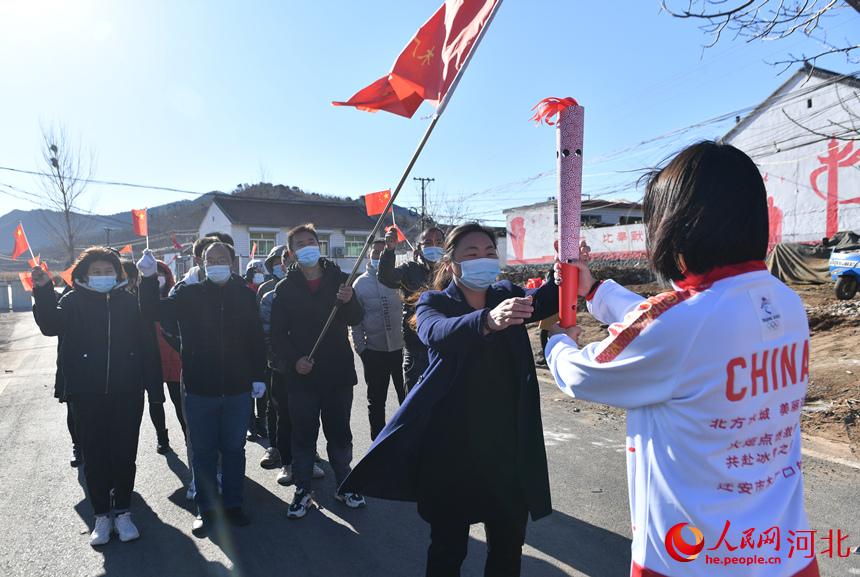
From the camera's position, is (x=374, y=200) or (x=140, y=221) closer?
(x=374, y=200)

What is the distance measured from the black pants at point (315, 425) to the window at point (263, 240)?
37.4 meters

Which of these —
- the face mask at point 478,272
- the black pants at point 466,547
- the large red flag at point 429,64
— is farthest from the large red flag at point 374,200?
the black pants at point 466,547

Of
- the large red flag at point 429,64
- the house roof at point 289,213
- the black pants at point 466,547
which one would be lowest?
the black pants at point 466,547

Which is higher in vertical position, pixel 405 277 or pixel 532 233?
pixel 532 233

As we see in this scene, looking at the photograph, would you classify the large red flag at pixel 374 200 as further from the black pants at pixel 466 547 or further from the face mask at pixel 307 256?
the black pants at pixel 466 547

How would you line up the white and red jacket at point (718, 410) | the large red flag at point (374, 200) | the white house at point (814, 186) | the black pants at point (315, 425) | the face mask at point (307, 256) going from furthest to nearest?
the white house at point (814, 186) < the large red flag at point (374, 200) < the face mask at point (307, 256) < the black pants at point (315, 425) < the white and red jacket at point (718, 410)

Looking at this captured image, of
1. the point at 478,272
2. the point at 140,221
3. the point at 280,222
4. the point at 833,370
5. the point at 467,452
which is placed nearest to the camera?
the point at 467,452

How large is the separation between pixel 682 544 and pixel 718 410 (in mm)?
355

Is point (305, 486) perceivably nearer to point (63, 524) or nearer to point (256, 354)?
point (256, 354)

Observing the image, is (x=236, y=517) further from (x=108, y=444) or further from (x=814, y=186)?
(x=814, y=186)

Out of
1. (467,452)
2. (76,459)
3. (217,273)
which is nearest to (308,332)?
(217,273)

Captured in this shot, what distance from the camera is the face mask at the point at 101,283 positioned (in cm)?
388

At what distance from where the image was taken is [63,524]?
12.8 feet

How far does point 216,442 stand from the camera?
13.1 feet
